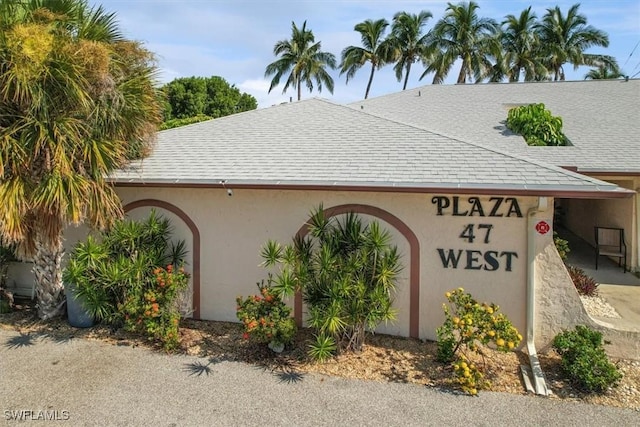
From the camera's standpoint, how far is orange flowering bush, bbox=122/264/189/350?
685 centimetres

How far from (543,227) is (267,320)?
15.2 ft

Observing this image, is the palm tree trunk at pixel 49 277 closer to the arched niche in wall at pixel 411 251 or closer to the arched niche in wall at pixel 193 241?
the arched niche in wall at pixel 193 241

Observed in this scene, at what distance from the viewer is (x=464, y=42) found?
1305 inches

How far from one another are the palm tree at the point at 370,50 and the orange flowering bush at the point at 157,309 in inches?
1352

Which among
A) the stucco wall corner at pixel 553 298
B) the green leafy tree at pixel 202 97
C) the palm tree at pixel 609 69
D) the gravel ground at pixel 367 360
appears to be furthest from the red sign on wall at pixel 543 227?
the palm tree at pixel 609 69

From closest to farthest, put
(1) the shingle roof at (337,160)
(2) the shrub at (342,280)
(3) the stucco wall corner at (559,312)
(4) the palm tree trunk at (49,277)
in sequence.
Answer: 1. (2) the shrub at (342,280)
2. (3) the stucco wall corner at (559,312)
3. (1) the shingle roof at (337,160)
4. (4) the palm tree trunk at (49,277)

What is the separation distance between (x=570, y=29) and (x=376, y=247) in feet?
124

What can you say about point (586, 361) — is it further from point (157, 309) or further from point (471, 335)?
point (157, 309)

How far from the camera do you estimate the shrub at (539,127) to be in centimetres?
1147

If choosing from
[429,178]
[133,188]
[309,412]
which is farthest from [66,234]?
[429,178]

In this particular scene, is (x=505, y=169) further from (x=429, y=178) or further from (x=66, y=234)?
(x=66, y=234)

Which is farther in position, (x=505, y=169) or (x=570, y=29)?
(x=570, y=29)

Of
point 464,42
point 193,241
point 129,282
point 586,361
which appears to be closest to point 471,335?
point 586,361

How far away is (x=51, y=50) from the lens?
643 cm
